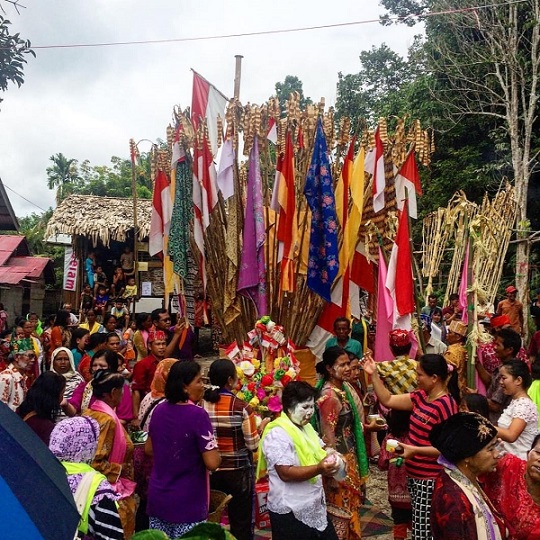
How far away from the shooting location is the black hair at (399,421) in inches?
153

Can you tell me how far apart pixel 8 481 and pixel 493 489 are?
208cm

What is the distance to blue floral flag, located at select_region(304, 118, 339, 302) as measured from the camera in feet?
19.6

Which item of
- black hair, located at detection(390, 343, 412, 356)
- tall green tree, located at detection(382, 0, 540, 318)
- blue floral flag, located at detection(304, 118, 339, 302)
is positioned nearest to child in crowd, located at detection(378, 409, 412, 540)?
black hair, located at detection(390, 343, 412, 356)

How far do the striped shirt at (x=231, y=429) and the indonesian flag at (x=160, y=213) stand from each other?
375cm

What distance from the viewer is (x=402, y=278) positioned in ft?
18.4

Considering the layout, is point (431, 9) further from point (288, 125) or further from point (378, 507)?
point (378, 507)

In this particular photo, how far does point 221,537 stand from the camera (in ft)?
5.55

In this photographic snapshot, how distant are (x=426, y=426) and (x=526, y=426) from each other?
58 centimetres

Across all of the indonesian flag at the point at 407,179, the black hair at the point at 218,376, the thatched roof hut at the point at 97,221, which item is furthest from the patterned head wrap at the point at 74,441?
the thatched roof hut at the point at 97,221

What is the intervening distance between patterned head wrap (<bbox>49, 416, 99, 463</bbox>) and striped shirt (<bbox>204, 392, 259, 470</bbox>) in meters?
1.15

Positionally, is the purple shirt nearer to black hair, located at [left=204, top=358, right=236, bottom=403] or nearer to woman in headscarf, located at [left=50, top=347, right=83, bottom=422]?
black hair, located at [left=204, top=358, right=236, bottom=403]

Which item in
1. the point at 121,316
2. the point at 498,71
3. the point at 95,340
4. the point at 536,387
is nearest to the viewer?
the point at 536,387

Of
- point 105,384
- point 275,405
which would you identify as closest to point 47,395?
point 105,384

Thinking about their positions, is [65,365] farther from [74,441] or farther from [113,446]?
[74,441]
